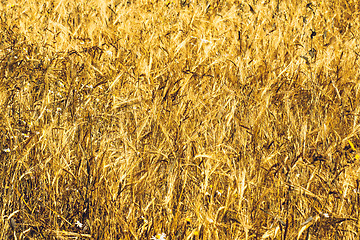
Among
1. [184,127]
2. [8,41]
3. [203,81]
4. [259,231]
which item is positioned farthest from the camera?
[8,41]

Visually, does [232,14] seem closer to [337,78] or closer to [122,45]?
[122,45]

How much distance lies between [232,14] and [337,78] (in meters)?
1.22

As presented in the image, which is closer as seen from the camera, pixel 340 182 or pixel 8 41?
pixel 340 182

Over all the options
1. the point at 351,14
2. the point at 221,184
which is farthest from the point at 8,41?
the point at 351,14

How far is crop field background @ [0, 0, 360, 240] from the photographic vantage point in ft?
3.91

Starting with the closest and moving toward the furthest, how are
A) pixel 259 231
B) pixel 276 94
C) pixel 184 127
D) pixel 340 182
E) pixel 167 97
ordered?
pixel 259 231 < pixel 340 182 < pixel 184 127 < pixel 167 97 < pixel 276 94

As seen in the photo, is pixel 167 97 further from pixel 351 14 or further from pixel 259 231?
pixel 351 14

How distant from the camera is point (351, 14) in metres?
3.01

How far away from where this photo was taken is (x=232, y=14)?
3010 mm

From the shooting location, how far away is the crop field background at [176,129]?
1192mm

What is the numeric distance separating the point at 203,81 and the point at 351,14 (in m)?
1.57

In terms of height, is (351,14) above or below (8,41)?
above

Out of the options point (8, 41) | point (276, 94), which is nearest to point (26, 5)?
point (8, 41)

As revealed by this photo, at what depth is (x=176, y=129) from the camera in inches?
62.1
